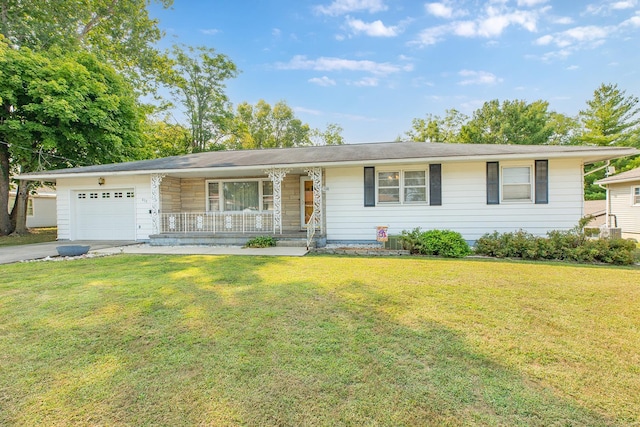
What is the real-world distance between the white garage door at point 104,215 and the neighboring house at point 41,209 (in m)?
14.3

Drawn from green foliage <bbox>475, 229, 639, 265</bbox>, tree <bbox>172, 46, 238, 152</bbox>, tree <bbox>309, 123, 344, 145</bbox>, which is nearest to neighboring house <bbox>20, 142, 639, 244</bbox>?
green foliage <bbox>475, 229, 639, 265</bbox>

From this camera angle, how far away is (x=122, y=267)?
20.9 ft

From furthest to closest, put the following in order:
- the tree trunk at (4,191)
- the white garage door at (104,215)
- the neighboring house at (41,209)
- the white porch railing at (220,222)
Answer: the neighboring house at (41,209), the tree trunk at (4,191), the white garage door at (104,215), the white porch railing at (220,222)

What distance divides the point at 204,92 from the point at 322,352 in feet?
92.0

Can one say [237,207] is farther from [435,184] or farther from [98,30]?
[98,30]

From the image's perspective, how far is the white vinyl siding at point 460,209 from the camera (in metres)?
8.59

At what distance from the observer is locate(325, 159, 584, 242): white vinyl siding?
8594 millimetres

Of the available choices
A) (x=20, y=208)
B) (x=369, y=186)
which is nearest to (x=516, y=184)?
(x=369, y=186)

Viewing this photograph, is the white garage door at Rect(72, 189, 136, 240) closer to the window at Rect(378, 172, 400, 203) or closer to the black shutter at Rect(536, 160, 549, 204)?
the window at Rect(378, 172, 400, 203)

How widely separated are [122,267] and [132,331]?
13.2ft

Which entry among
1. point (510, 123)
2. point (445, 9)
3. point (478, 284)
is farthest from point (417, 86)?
point (478, 284)

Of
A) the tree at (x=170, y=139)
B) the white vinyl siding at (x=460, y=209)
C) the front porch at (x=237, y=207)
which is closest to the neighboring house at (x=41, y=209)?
the tree at (x=170, y=139)

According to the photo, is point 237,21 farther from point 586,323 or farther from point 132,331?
point 586,323

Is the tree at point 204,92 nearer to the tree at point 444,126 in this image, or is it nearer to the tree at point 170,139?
the tree at point 170,139
